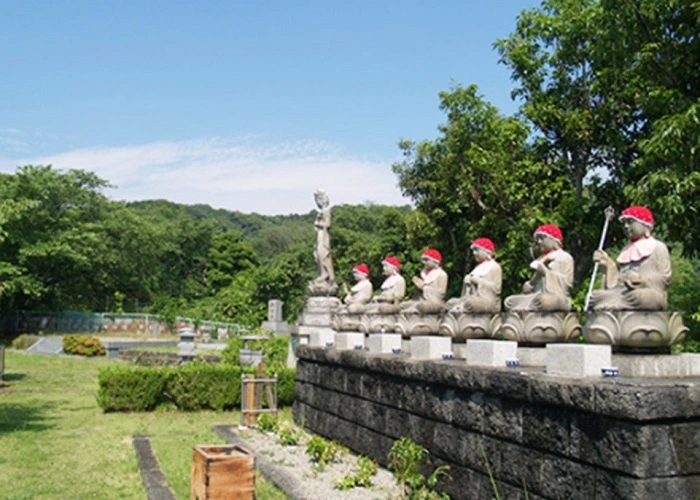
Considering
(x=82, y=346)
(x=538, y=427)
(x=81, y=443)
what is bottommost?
(x=81, y=443)

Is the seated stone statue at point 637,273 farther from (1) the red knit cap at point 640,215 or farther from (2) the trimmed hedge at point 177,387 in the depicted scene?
(2) the trimmed hedge at point 177,387

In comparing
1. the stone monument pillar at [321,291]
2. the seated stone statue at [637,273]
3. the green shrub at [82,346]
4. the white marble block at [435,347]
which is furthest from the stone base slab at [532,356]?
the green shrub at [82,346]

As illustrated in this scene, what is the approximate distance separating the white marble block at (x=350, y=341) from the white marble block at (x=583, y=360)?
4828 mm

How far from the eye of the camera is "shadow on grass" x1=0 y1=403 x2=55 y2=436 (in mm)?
11930

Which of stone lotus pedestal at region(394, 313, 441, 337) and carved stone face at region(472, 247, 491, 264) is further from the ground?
carved stone face at region(472, 247, 491, 264)

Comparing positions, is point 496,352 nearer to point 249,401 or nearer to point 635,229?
point 635,229

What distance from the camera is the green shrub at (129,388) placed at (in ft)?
45.5

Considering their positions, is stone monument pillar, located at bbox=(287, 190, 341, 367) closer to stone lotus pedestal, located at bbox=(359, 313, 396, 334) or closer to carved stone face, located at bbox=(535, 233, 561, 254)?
stone lotus pedestal, located at bbox=(359, 313, 396, 334)

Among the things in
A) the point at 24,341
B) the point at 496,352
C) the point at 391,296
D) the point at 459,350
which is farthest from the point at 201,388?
the point at 24,341

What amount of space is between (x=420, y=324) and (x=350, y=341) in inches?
60.6

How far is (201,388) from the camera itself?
46.8 feet

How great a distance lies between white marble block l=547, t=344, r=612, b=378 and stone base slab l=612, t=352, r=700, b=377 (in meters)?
0.18

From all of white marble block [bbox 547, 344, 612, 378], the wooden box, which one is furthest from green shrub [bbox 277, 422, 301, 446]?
white marble block [bbox 547, 344, 612, 378]

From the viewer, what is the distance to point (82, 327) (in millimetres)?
35750
